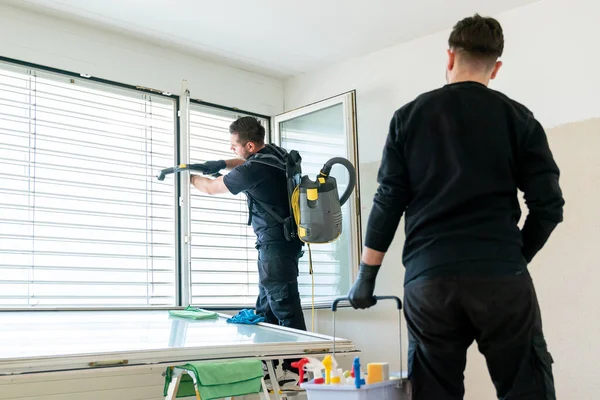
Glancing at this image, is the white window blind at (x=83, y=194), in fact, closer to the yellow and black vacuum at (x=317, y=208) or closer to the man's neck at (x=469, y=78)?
the yellow and black vacuum at (x=317, y=208)

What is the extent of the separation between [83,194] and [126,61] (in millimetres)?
982

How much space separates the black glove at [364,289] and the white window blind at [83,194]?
8.50ft

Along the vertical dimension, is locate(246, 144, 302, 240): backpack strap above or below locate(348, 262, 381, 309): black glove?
above

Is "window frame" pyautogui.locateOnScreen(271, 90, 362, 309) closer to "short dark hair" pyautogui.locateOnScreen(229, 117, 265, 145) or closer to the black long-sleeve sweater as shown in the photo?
"short dark hair" pyautogui.locateOnScreen(229, 117, 265, 145)

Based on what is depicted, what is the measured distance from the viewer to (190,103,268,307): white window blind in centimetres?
464

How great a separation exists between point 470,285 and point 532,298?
0.18 meters

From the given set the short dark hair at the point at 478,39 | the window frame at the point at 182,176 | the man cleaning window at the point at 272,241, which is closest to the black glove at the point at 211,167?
the man cleaning window at the point at 272,241

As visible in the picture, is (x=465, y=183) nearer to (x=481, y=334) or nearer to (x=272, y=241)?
(x=481, y=334)

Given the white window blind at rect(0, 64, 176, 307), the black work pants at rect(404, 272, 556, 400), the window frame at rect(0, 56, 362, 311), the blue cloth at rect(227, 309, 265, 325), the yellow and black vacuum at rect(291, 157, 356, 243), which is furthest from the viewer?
the window frame at rect(0, 56, 362, 311)

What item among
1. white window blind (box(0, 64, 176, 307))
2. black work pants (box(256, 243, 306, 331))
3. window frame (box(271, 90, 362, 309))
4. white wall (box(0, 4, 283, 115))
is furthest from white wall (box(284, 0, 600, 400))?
white window blind (box(0, 64, 176, 307))

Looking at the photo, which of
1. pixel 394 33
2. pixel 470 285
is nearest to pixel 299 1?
pixel 394 33

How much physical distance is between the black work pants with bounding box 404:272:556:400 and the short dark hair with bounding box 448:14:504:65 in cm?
63

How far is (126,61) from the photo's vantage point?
4.39 meters

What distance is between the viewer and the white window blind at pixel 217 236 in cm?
464
